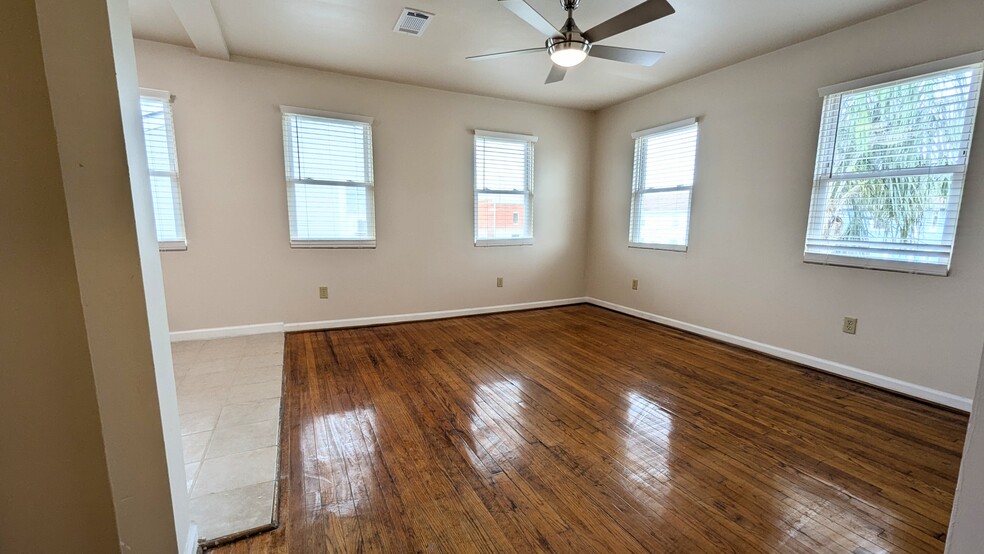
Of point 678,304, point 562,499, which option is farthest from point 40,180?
point 678,304

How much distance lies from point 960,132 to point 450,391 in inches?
143

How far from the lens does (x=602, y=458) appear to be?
194cm

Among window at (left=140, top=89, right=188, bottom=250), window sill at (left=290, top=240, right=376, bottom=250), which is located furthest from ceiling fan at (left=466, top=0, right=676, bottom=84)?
window at (left=140, top=89, right=188, bottom=250)

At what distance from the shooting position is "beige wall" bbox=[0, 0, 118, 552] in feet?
2.83

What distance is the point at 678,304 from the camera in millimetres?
4281

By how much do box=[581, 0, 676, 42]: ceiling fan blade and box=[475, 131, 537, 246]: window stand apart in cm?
242

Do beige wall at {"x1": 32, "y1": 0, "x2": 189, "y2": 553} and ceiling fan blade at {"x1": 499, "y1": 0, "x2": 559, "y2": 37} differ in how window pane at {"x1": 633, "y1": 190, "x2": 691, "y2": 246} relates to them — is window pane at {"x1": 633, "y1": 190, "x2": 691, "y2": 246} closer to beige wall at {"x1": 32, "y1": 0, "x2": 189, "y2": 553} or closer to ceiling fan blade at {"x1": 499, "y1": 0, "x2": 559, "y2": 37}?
ceiling fan blade at {"x1": 499, "y1": 0, "x2": 559, "y2": 37}

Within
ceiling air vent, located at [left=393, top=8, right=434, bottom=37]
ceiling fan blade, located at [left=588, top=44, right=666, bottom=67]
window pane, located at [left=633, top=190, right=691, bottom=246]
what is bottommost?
window pane, located at [left=633, top=190, right=691, bottom=246]

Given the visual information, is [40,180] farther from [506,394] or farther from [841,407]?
[841,407]

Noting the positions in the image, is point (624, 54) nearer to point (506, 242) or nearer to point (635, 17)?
point (635, 17)

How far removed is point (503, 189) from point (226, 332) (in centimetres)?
335

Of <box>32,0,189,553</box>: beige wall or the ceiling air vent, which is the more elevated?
the ceiling air vent

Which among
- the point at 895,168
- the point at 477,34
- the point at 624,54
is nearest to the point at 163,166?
the point at 477,34

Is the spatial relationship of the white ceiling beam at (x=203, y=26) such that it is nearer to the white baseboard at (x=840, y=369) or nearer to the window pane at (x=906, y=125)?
the window pane at (x=906, y=125)
